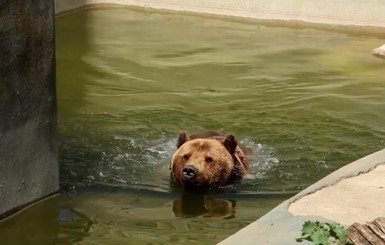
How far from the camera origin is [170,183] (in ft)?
28.2

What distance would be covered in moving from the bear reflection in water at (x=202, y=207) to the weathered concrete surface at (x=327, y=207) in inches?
64.1

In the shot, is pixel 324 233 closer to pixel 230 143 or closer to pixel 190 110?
pixel 230 143

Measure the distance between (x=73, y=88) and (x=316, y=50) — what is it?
13.8 feet

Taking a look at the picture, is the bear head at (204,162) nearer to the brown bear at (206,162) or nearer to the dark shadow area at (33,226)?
the brown bear at (206,162)

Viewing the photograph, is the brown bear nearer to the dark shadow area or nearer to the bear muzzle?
the bear muzzle

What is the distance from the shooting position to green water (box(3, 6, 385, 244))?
7.88 metres

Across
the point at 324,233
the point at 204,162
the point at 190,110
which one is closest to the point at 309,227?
the point at 324,233

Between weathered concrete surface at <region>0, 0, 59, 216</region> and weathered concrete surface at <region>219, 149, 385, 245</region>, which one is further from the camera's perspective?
weathered concrete surface at <region>0, 0, 59, 216</region>

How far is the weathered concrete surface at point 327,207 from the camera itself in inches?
212

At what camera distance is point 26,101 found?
736cm

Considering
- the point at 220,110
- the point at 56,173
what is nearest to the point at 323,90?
the point at 220,110

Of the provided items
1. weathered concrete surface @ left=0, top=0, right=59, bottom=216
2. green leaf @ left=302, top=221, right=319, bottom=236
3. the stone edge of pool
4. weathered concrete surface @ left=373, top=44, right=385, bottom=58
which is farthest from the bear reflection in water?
the stone edge of pool

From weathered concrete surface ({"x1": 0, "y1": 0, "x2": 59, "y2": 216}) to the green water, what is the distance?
455mm

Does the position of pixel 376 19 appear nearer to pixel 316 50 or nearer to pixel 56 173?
pixel 316 50
